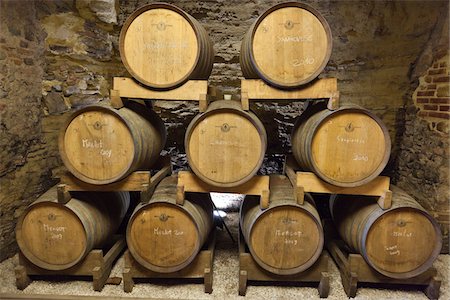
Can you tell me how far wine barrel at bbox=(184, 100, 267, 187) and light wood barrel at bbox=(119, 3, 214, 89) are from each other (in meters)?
0.40

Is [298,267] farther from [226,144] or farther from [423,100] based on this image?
[423,100]

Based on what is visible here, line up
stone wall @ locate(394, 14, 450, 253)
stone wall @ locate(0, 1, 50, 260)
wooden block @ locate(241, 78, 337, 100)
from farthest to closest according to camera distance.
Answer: stone wall @ locate(394, 14, 450, 253), stone wall @ locate(0, 1, 50, 260), wooden block @ locate(241, 78, 337, 100)

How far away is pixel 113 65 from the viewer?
3.76 metres

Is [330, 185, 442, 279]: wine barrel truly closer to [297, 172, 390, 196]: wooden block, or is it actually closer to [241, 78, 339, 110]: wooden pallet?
[297, 172, 390, 196]: wooden block

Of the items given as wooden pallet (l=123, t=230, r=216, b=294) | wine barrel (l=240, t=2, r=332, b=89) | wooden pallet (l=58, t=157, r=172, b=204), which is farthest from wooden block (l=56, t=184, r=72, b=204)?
wine barrel (l=240, t=2, r=332, b=89)

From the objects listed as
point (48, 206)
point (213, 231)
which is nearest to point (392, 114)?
point (213, 231)

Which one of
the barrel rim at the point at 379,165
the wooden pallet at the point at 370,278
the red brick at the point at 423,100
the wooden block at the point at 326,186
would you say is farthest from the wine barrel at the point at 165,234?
the red brick at the point at 423,100

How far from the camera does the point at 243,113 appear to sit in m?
2.30

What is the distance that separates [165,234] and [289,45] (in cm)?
178

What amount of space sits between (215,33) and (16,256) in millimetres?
3262

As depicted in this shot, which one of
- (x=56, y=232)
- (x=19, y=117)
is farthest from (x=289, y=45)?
(x=19, y=117)

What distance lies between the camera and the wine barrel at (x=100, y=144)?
2379 mm

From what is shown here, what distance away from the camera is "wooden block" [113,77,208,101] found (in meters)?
2.43

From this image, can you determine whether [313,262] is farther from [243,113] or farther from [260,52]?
[260,52]
